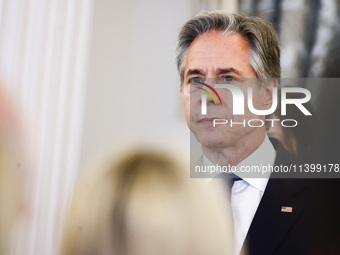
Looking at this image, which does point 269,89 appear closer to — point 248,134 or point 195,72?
point 248,134

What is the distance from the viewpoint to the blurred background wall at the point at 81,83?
1.99m

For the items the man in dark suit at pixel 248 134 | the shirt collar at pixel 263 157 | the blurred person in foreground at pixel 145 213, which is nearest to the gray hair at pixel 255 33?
the man in dark suit at pixel 248 134

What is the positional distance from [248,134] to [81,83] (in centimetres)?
77

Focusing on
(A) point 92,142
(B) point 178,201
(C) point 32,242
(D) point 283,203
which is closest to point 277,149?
(D) point 283,203

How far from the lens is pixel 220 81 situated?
190 centimetres

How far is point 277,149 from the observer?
74.0 inches

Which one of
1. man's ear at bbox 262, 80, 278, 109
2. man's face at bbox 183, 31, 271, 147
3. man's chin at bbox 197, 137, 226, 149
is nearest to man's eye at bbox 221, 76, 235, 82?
man's face at bbox 183, 31, 271, 147

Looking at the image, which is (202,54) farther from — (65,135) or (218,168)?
(65,135)

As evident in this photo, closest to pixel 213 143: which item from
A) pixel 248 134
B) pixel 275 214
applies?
pixel 248 134

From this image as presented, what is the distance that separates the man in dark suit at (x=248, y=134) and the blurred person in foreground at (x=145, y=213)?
10cm

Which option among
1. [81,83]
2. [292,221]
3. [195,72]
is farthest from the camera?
[81,83]

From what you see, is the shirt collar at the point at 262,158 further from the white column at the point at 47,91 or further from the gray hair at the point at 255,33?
the white column at the point at 47,91

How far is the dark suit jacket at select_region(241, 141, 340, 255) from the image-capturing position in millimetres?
1809

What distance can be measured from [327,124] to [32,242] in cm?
136
